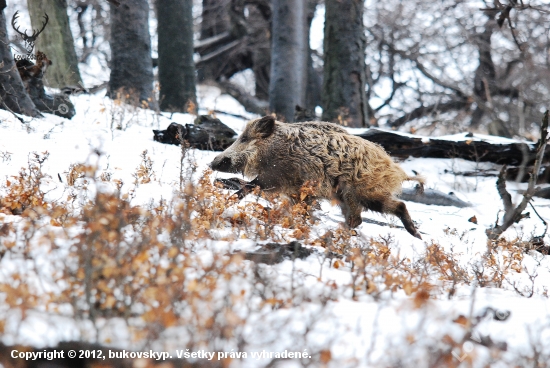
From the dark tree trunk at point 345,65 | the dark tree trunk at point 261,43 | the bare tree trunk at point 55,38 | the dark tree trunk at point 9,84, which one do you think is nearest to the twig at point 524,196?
the dark tree trunk at point 345,65

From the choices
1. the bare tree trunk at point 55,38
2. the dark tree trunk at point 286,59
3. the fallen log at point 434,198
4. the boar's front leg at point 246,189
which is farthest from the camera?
the dark tree trunk at point 286,59

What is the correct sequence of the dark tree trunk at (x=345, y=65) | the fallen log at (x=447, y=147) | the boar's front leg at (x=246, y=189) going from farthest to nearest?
the dark tree trunk at (x=345, y=65) → the fallen log at (x=447, y=147) → the boar's front leg at (x=246, y=189)

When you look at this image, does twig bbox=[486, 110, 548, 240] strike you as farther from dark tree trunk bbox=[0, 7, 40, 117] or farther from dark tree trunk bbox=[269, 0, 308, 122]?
dark tree trunk bbox=[269, 0, 308, 122]

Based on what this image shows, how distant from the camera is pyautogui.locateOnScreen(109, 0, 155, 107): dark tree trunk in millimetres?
10883

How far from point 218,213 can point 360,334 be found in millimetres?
2275

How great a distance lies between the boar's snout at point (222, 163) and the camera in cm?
606

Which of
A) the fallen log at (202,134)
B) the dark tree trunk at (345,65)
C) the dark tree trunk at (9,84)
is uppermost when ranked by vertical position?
the dark tree trunk at (345,65)

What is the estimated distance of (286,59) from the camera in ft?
43.2

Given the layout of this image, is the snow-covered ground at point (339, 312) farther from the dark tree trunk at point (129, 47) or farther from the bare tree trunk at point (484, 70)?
the bare tree trunk at point (484, 70)

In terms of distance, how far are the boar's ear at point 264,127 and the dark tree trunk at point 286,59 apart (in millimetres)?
6969

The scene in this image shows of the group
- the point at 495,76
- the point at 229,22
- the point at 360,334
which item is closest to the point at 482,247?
the point at 360,334

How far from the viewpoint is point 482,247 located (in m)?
6.05

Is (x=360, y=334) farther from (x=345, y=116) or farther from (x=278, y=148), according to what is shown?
(x=345, y=116)

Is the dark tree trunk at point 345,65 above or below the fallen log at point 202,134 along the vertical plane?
above
